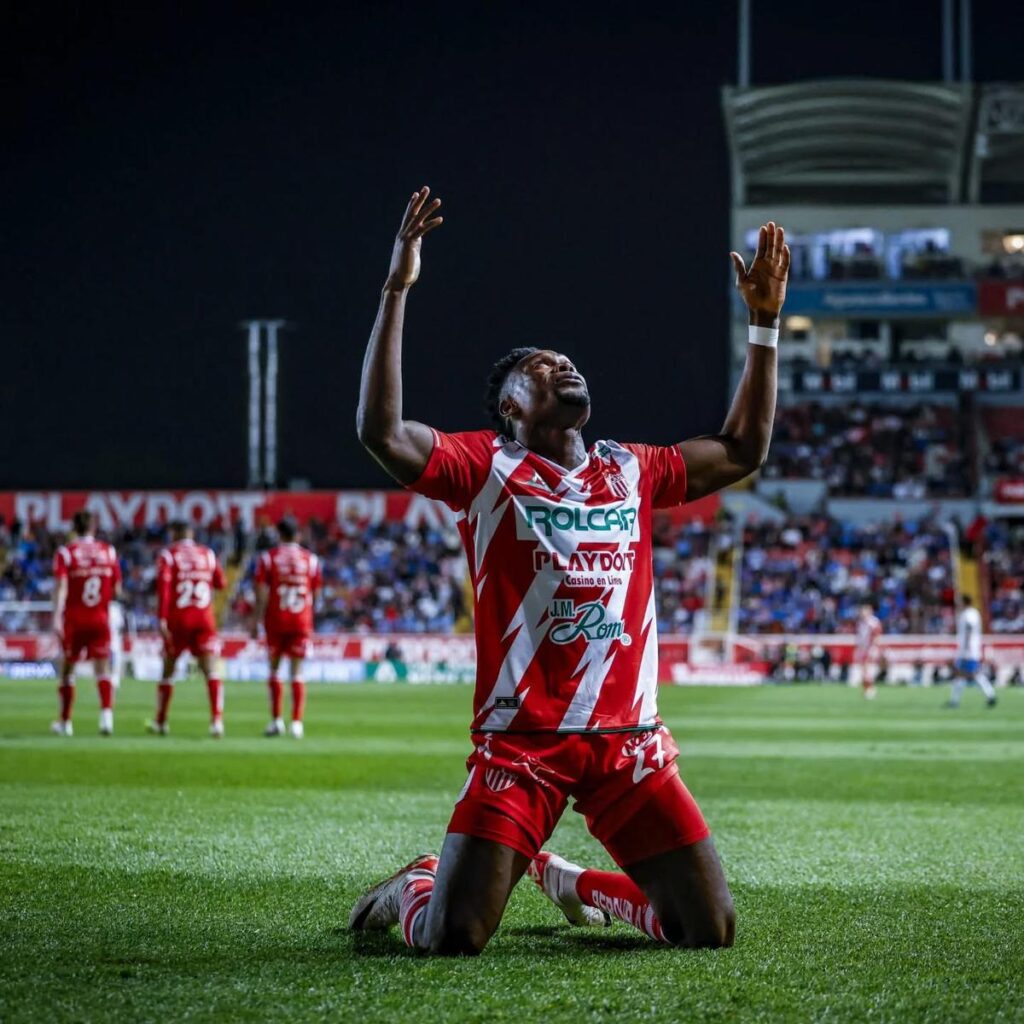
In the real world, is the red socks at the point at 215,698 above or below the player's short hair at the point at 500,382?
below

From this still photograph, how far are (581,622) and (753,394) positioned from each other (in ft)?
3.70

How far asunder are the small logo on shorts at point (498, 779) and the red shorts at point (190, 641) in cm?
1215

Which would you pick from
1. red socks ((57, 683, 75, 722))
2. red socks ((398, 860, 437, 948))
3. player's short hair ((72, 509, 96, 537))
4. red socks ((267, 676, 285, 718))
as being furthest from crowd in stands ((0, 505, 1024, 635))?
red socks ((398, 860, 437, 948))

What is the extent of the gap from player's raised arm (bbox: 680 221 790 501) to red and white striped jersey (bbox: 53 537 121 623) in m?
12.1

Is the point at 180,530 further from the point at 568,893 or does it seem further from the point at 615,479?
the point at 615,479

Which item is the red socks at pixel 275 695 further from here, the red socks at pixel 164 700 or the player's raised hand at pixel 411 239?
the player's raised hand at pixel 411 239

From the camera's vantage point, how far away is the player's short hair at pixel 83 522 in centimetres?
1645

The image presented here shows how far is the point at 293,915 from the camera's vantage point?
6230 mm

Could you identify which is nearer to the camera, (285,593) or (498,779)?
(498,779)

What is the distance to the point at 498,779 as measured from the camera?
5.37 m

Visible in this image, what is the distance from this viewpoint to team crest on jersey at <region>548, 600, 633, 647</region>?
552 centimetres

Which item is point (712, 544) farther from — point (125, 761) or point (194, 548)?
point (125, 761)

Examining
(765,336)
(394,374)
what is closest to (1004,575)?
(765,336)

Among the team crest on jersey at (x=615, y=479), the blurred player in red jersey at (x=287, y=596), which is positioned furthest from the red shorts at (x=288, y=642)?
the team crest on jersey at (x=615, y=479)
